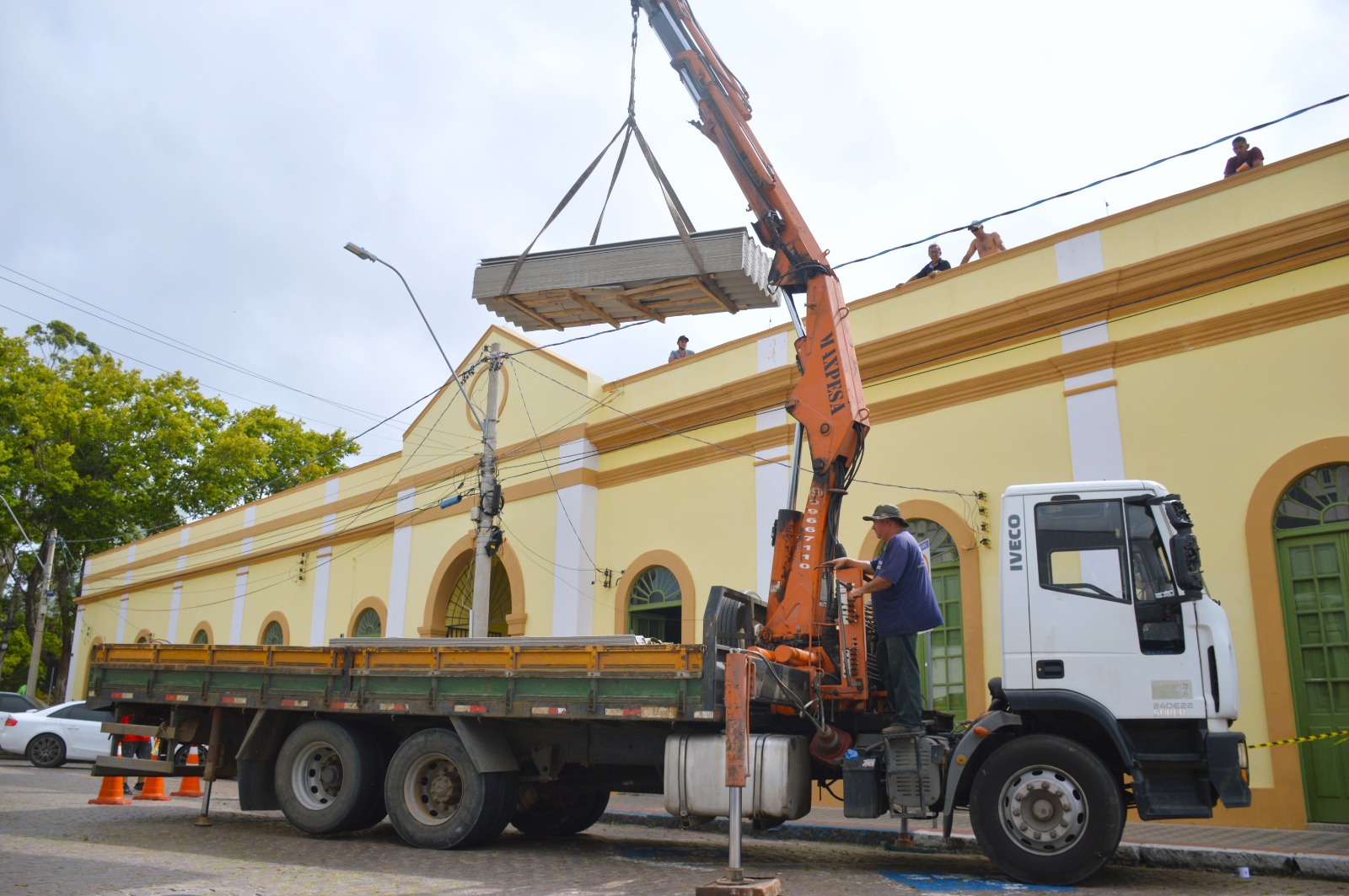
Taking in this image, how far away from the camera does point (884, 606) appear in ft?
25.5

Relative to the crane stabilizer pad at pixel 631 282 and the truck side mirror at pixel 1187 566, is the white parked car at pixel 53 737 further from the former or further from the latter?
the truck side mirror at pixel 1187 566

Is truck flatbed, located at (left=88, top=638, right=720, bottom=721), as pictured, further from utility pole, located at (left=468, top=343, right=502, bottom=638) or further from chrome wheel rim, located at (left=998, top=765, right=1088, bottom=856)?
utility pole, located at (left=468, top=343, right=502, bottom=638)

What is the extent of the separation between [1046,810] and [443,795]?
4.66 meters

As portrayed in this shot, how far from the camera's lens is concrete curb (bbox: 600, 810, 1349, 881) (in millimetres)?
7016

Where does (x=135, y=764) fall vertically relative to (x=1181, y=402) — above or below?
below

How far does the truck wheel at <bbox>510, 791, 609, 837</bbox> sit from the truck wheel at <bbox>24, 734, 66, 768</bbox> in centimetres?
1283

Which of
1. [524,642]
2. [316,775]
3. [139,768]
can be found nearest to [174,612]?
[139,768]

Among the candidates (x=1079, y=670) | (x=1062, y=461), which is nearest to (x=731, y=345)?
(x=1062, y=461)

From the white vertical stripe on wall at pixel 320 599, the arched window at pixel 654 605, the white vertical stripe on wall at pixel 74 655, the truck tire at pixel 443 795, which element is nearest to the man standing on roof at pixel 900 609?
the truck tire at pixel 443 795

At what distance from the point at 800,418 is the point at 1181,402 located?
176 inches

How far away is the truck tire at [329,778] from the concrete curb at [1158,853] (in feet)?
12.2

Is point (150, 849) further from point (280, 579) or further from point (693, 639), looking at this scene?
point (280, 579)

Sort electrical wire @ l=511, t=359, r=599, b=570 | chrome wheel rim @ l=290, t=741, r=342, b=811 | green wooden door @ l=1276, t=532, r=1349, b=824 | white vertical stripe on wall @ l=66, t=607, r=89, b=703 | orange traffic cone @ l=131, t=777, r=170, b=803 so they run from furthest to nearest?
white vertical stripe on wall @ l=66, t=607, r=89, b=703, electrical wire @ l=511, t=359, r=599, b=570, orange traffic cone @ l=131, t=777, r=170, b=803, green wooden door @ l=1276, t=532, r=1349, b=824, chrome wheel rim @ l=290, t=741, r=342, b=811

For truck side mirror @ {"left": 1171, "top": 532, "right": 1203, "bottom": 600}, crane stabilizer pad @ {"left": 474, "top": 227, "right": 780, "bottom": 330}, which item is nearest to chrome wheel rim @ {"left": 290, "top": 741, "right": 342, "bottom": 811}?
crane stabilizer pad @ {"left": 474, "top": 227, "right": 780, "bottom": 330}
